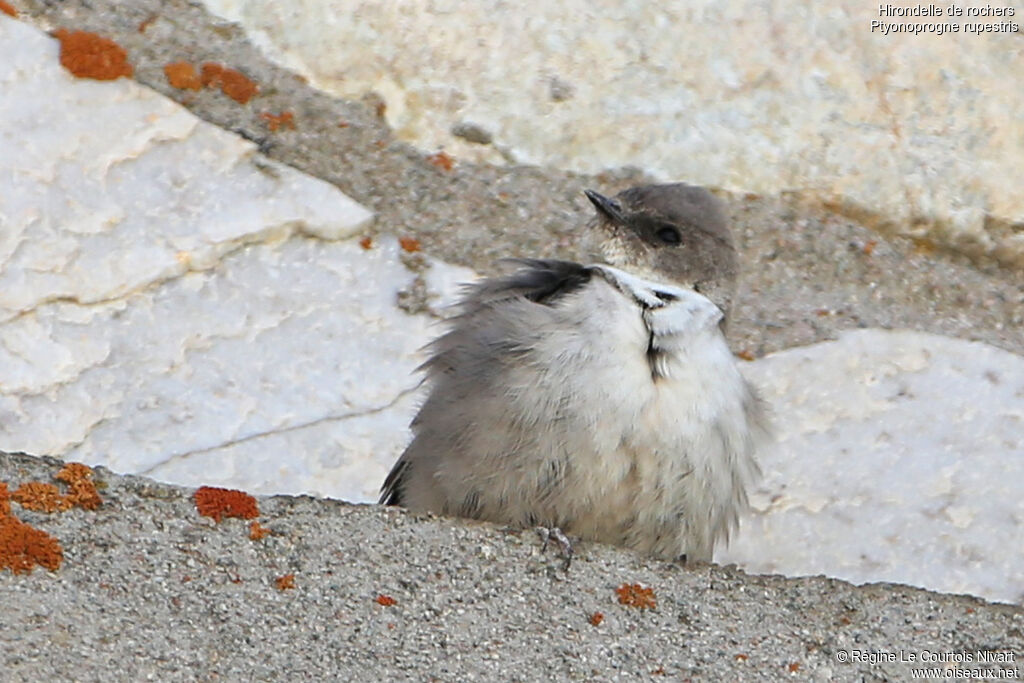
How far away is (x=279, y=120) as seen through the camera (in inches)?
227

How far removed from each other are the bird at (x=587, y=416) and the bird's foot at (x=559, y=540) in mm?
18

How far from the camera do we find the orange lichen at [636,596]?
4.33 m

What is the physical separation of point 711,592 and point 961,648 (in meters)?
0.62

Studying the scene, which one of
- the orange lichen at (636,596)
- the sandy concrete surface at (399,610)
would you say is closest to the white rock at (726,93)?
the sandy concrete surface at (399,610)

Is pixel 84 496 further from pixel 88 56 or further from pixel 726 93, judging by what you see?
pixel 726 93

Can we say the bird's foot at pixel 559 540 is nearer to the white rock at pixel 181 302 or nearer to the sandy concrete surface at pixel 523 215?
the white rock at pixel 181 302

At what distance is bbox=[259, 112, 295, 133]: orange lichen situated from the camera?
5762mm

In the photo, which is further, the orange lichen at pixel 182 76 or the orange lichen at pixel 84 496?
the orange lichen at pixel 182 76

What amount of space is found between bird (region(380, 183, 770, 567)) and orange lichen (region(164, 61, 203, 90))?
113cm

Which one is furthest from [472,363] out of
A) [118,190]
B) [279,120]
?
[118,190]

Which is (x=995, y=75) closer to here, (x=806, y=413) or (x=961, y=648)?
(x=806, y=413)

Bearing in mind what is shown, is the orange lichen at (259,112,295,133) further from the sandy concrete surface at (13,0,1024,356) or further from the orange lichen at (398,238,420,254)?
the orange lichen at (398,238,420,254)

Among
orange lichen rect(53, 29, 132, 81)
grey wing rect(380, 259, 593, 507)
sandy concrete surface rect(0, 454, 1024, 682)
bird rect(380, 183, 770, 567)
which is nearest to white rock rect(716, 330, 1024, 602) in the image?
bird rect(380, 183, 770, 567)

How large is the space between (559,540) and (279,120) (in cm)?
188
